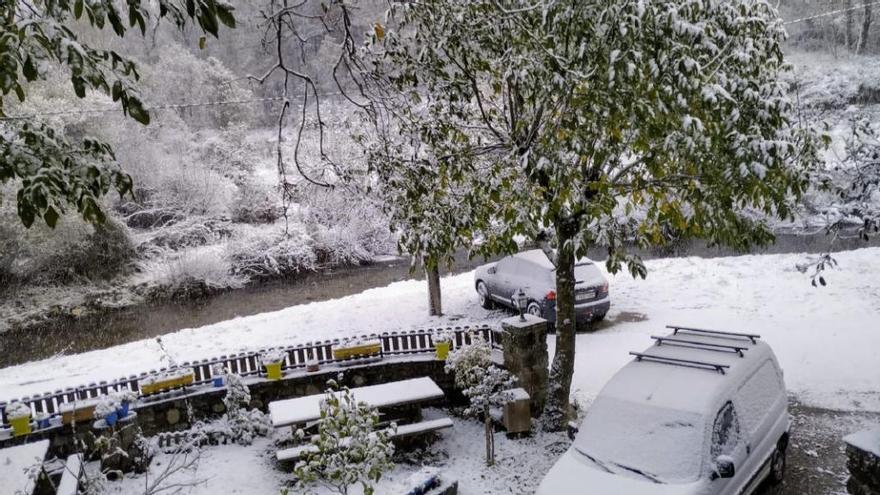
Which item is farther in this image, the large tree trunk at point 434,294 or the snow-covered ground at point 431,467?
the large tree trunk at point 434,294

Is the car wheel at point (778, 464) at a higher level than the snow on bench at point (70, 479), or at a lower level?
lower

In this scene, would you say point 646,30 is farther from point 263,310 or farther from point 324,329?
point 263,310

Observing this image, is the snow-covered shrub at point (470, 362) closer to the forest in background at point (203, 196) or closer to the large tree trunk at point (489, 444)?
the large tree trunk at point (489, 444)

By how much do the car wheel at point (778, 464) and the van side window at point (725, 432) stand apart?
44.3 inches

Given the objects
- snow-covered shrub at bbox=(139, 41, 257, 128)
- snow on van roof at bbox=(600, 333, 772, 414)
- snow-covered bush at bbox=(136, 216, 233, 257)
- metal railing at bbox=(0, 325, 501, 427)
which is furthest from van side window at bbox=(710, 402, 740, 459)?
snow-covered shrub at bbox=(139, 41, 257, 128)

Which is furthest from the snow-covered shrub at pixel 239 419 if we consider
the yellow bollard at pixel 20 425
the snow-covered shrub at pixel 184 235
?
the snow-covered shrub at pixel 184 235

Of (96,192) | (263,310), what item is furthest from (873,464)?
(263,310)

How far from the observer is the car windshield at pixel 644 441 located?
525 cm

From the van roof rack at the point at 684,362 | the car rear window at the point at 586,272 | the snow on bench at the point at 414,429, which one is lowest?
the snow on bench at the point at 414,429

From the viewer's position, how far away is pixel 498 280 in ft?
45.0

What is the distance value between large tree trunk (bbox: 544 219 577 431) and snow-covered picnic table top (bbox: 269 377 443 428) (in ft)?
5.56

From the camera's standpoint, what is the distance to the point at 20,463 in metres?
6.55

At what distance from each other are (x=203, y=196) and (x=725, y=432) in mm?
24416

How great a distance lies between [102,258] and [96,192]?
2093cm
